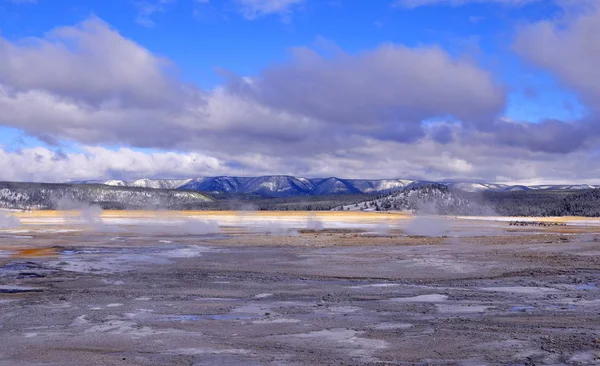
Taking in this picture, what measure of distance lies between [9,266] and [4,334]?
13576mm

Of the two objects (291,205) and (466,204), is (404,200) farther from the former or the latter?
(291,205)

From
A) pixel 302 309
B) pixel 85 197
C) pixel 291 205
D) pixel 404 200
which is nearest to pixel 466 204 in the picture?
pixel 404 200

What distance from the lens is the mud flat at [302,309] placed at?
35.3 feet

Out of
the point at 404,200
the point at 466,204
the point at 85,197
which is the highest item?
the point at 85,197

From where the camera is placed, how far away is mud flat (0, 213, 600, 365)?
10773 millimetres

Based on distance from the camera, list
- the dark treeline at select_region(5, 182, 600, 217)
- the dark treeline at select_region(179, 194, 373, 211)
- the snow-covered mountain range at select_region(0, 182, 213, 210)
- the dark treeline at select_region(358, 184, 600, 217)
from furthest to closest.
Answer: the snow-covered mountain range at select_region(0, 182, 213, 210)
the dark treeline at select_region(179, 194, 373, 211)
the dark treeline at select_region(5, 182, 600, 217)
the dark treeline at select_region(358, 184, 600, 217)

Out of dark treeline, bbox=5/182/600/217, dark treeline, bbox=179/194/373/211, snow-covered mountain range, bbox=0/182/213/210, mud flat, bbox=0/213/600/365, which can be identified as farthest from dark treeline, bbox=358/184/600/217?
mud flat, bbox=0/213/600/365

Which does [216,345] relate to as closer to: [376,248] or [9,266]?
[9,266]

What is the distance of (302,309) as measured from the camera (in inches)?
586

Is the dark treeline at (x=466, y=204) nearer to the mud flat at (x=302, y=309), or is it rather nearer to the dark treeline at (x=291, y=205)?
the dark treeline at (x=291, y=205)

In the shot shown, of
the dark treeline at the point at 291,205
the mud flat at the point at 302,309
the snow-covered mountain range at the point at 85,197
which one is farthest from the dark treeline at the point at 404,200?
the mud flat at the point at 302,309

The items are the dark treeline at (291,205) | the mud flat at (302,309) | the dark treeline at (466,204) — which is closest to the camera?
the mud flat at (302,309)

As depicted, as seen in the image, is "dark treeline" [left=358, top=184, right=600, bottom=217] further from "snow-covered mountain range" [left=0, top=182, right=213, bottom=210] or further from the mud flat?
the mud flat

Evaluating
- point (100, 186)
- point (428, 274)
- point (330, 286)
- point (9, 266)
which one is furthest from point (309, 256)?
point (100, 186)
